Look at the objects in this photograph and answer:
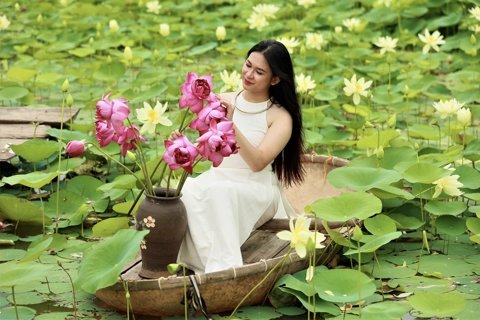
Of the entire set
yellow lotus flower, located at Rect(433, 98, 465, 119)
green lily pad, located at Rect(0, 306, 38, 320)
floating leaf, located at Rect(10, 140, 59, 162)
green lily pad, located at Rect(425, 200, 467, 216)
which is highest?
yellow lotus flower, located at Rect(433, 98, 465, 119)

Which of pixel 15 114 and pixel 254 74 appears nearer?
pixel 254 74

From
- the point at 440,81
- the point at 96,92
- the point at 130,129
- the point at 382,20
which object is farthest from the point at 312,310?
the point at 382,20

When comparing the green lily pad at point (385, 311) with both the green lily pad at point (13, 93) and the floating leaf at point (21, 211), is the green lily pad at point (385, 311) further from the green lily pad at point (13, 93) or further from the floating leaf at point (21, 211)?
the green lily pad at point (13, 93)

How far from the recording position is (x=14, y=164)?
3.73m

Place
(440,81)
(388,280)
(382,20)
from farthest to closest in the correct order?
(382,20) < (440,81) < (388,280)

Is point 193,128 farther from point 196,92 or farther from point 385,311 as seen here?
point 385,311

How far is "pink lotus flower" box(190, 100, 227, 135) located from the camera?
7.89 feet

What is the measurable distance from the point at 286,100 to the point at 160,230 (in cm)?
69

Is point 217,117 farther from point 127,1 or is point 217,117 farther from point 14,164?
point 127,1

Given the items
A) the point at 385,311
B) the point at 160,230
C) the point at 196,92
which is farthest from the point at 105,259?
the point at 385,311

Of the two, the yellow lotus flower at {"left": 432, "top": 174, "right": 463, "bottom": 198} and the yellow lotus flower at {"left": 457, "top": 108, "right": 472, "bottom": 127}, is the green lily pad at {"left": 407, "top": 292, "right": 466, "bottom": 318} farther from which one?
the yellow lotus flower at {"left": 457, "top": 108, "right": 472, "bottom": 127}

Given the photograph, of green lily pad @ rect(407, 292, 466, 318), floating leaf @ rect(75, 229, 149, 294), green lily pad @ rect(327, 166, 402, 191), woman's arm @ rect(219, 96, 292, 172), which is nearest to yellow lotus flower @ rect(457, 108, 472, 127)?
green lily pad @ rect(327, 166, 402, 191)

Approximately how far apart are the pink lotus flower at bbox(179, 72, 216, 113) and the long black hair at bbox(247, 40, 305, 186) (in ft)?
1.34

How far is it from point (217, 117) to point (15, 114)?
72.1 inches
